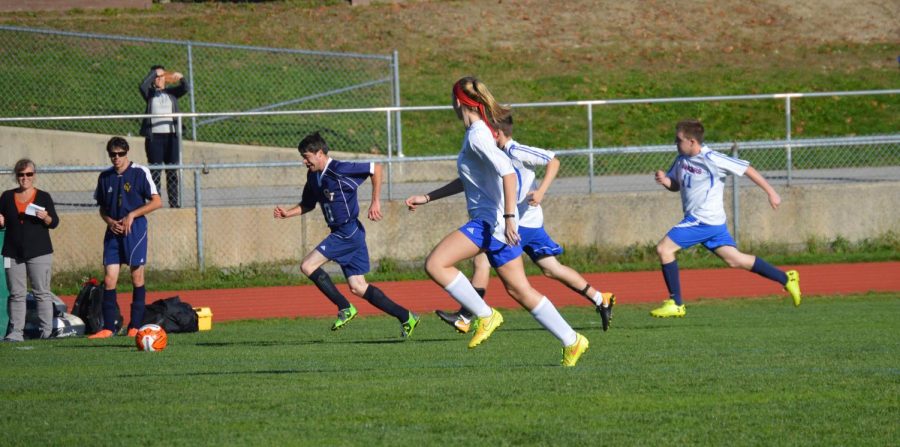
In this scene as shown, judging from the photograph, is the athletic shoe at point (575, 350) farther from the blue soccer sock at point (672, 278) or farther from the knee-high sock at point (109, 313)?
the knee-high sock at point (109, 313)

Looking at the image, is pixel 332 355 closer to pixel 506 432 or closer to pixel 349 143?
pixel 506 432

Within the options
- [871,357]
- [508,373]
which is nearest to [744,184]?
[871,357]

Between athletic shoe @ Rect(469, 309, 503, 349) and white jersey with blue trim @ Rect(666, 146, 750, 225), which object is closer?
athletic shoe @ Rect(469, 309, 503, 349)

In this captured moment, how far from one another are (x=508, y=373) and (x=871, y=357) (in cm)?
256

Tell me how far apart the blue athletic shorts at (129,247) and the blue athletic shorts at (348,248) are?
6.15 ft

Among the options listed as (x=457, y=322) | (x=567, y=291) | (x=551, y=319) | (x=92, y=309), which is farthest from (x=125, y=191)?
(x=567, y=291)

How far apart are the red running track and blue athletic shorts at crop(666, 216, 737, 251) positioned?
2.91 metres

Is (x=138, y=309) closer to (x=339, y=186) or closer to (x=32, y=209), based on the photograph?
(x=32, y=209)

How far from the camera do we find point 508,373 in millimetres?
7586

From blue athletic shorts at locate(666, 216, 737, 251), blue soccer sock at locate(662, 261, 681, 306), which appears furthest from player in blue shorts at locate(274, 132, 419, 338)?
blue athletic shorts at locate(666, 216, 737, 251)

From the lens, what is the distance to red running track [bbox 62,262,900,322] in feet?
48.9

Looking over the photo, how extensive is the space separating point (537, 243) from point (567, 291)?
5.23m

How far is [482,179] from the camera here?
7.72 meters

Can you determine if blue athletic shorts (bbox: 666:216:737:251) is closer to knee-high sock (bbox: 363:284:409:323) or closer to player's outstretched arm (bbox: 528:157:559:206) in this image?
player's outstretched arm (bbox: 528:157:559:206)
